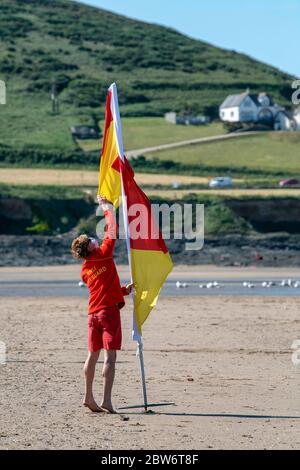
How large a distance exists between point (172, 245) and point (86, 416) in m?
29.4

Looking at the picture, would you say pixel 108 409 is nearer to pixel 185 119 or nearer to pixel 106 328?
pixel 106 328

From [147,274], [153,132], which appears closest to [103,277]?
[147,274]

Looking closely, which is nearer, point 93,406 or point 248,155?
point 93,406

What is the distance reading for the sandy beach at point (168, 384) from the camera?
33.2 ft

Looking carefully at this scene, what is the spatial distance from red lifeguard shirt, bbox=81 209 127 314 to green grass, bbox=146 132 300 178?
53.4 m

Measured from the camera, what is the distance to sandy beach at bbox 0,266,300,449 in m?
10.1

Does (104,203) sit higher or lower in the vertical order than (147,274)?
higher

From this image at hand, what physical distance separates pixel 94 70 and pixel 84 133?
114 ft

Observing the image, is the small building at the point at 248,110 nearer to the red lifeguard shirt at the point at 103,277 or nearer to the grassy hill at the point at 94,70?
the grassy hill at the point at 94,70

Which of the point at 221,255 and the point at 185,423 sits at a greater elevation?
the point at 185,423

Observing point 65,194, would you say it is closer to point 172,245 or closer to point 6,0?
point 172,245

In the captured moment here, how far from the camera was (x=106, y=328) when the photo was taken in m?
11.4

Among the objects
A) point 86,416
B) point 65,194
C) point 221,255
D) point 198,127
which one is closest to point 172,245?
point 221,255

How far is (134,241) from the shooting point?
11.9 meters
